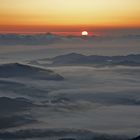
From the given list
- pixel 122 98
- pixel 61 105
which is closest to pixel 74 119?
pixel 61 105

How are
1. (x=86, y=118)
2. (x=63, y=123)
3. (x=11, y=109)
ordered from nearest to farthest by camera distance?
(x=63, y=123)
(x=86, y=118)
(x=11, y=109)

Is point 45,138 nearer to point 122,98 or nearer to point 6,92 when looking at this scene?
point 122,98

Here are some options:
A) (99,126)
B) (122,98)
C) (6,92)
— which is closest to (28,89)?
(6,92)

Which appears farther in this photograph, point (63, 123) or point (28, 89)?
point (28, 89)

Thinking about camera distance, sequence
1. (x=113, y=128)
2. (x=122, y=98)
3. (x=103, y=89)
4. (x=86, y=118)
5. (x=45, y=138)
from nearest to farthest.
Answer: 1. (x=45, y=138)
2. (x=113, y=128)
3. (x=86, y=118)
4. (x=122, y=98)
5. (x=103, y=89)

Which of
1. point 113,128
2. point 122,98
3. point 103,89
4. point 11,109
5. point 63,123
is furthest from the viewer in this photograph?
point 103,89

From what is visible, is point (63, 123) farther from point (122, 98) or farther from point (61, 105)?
point (122, 98)

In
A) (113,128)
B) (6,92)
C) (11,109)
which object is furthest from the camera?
(6,92)

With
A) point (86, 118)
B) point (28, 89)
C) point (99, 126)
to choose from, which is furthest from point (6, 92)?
point (99, 126)

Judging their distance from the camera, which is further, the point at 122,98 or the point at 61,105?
the point at 122,98
